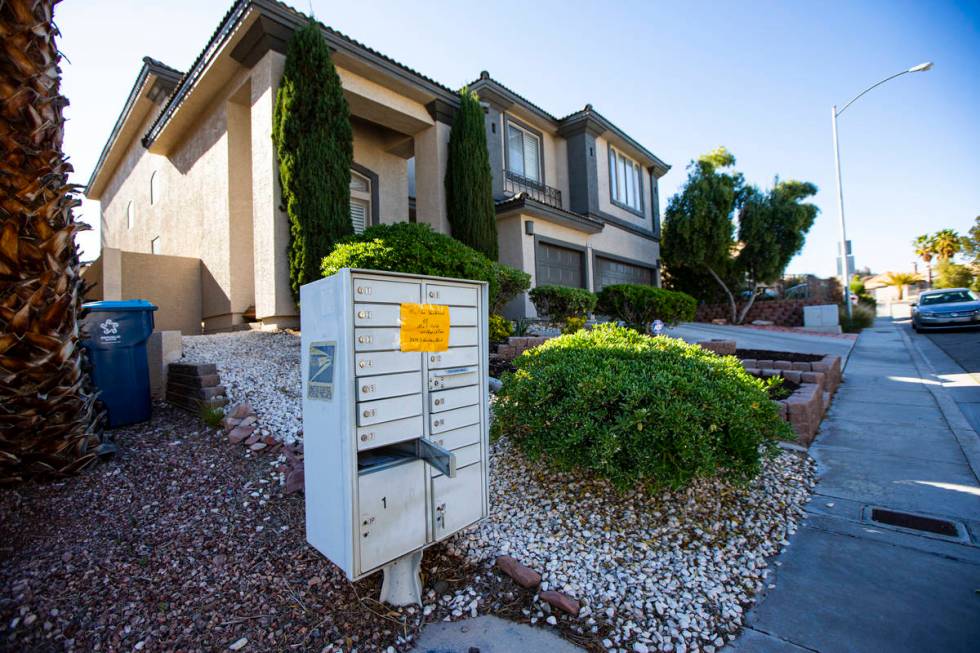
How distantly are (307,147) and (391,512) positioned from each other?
646cm

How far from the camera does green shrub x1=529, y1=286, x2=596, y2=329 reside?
880 centimetres

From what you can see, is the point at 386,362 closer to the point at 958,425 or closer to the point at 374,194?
the point at 958,425

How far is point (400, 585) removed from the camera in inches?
89.4

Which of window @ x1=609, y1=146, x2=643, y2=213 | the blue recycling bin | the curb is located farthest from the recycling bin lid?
window @ x1=609, y1=146, x2=643, y2=213

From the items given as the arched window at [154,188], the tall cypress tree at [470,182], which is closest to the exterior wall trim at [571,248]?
the tall cypress tree at [470,182]

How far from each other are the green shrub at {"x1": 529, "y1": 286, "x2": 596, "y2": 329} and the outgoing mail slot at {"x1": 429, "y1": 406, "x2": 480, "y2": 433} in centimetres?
638

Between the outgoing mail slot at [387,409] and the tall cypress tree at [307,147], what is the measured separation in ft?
17.3

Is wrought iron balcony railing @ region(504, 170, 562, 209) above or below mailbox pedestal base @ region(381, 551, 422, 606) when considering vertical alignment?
above

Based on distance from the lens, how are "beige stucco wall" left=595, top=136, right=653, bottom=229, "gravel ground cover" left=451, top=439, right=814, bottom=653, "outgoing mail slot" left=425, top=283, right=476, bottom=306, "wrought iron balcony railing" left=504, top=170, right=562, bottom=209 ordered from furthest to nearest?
"beige stucco wall" left=595, top=136, right=653, bottom=229, "wrought iron balcony railing" left=504, top=170, right=562, bottom=209, "outgoing mail slot" left=425, top=283, right=476, bottom=306, "gravel ground cover" left=451, top=439, right=814, bottom=653

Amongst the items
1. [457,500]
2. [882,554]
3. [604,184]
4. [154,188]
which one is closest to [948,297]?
[604,184]

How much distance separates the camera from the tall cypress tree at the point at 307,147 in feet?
23.0

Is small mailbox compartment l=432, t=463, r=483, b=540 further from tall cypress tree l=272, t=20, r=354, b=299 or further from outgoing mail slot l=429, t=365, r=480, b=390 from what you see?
tall cypress tree l=272, t=20, r=354, b=299

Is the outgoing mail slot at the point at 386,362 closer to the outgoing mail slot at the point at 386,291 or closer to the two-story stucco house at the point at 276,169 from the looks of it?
the outgoing mail slot at the point at 386,291

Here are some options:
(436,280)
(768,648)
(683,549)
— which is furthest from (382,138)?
(768,648)
